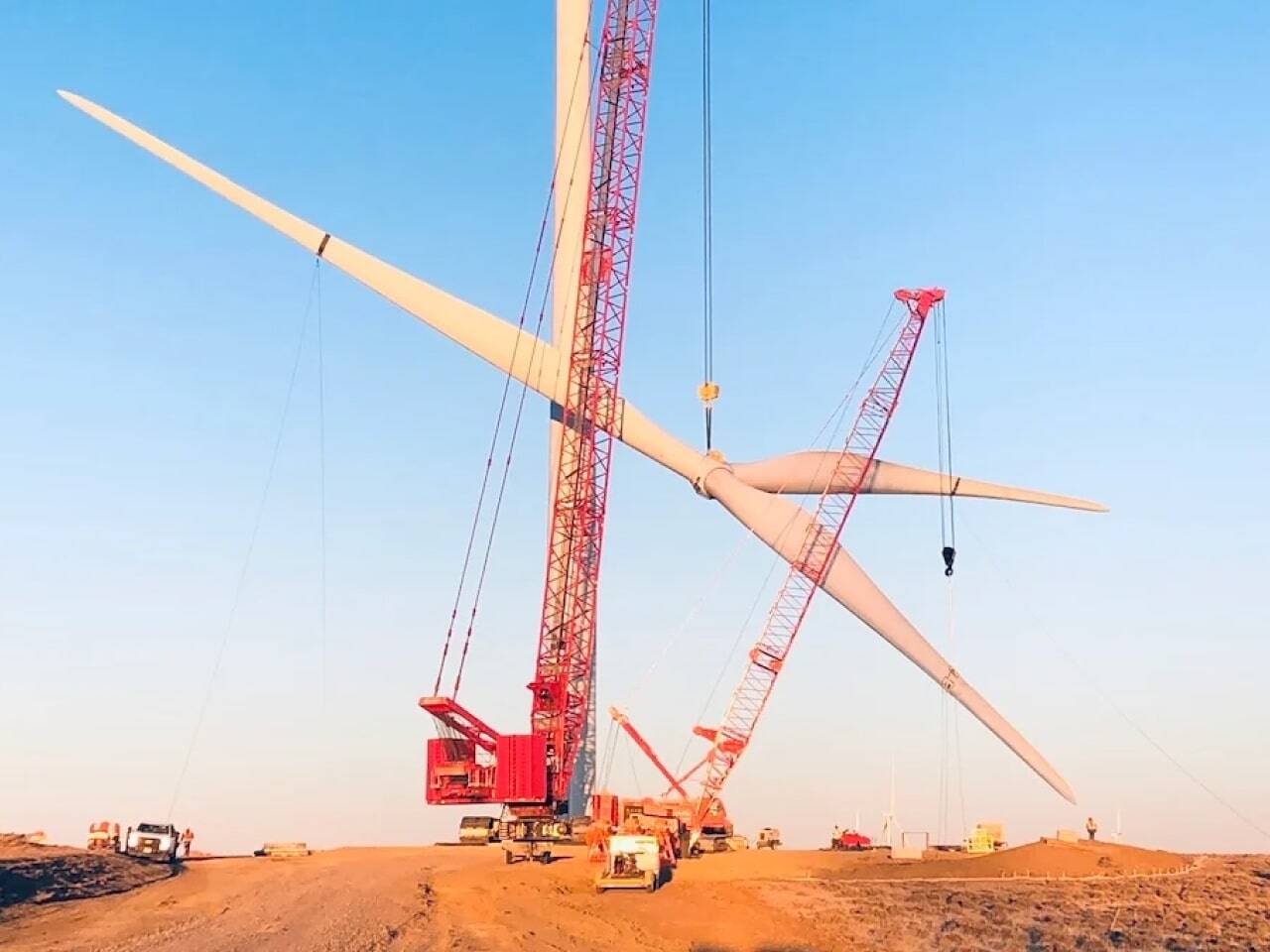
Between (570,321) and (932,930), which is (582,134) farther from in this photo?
(932,930)

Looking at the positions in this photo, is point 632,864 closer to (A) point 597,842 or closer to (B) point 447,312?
(A) point 597,842

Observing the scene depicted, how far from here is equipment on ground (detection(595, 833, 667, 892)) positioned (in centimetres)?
6831

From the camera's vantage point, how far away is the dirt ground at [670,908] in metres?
52.0

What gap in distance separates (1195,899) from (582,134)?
2254 inches

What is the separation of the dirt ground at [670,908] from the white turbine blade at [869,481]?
2480 cm

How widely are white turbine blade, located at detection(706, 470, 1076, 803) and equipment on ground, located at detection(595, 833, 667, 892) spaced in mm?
28994

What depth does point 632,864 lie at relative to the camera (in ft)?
228

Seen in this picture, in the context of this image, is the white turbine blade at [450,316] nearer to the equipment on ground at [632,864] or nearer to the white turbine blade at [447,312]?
the white turbine blade at [447,312]

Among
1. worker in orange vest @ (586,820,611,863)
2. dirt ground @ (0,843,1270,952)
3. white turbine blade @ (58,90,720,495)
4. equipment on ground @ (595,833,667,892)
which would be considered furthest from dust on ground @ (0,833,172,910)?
white turbine blade @ (58,90,720,495)

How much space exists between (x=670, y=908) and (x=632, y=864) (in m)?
6.71

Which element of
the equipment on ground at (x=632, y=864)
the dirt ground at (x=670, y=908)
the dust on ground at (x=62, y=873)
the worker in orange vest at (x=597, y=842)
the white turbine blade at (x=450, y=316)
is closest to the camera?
the dirt ground at (x=670, y=908)

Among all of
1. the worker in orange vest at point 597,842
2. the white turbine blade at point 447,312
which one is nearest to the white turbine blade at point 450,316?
the white turbine blade at point 447,312

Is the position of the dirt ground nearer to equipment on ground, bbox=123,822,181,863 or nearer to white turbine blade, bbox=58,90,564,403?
equipment on ground, bbox=123,822,181,863

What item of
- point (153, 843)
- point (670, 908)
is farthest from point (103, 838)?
point (670, 908)
